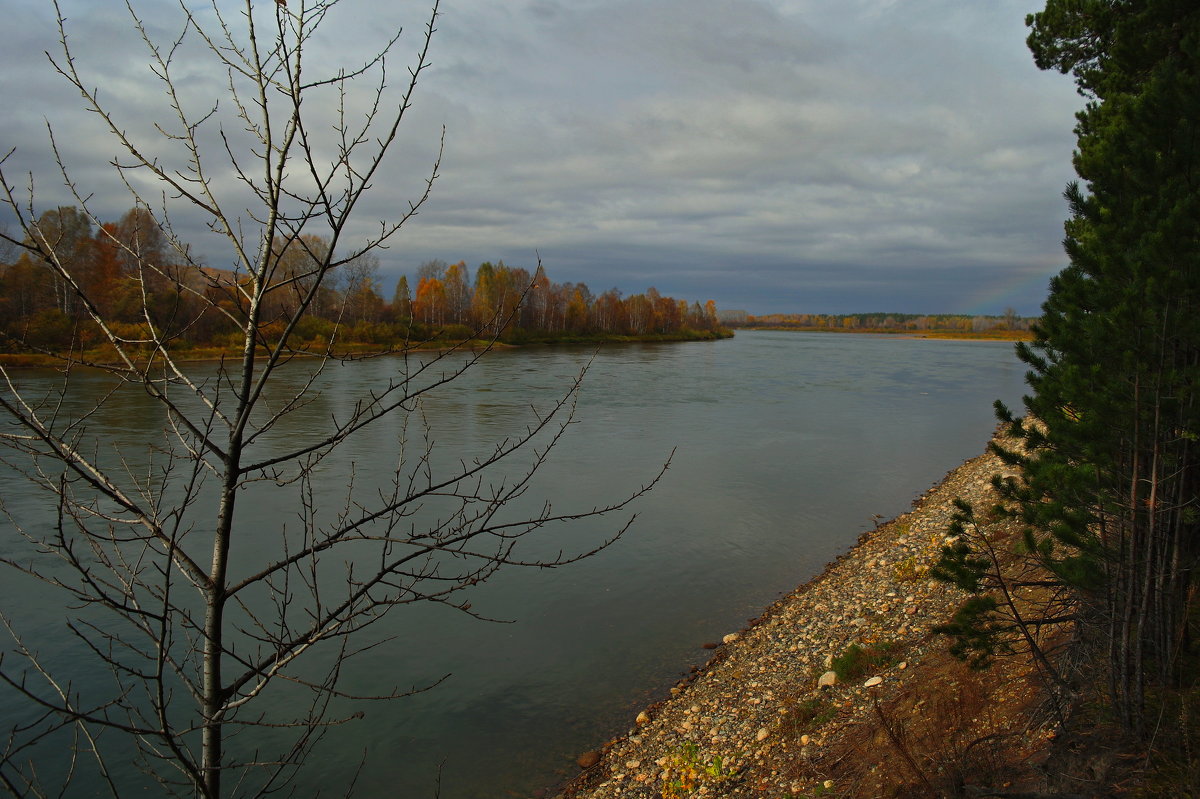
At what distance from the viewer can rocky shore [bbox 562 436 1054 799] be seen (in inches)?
200

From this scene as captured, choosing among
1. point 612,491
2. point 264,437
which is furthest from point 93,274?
point 612,491

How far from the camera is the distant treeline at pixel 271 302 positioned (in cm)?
292

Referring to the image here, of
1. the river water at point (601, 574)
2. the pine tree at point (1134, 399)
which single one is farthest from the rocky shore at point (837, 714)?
the pine tree at point (1134, 399)

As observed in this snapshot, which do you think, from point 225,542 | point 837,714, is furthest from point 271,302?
point 837,714

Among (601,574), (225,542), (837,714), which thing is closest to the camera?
(225,542)

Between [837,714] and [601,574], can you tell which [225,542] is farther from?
[601,574]

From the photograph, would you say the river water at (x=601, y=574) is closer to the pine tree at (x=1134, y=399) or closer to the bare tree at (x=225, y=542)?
the bare tree at (x=225, y=542)

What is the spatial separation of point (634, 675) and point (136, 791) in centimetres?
507

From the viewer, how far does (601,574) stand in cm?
1191

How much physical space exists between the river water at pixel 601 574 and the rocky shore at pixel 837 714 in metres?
0.60

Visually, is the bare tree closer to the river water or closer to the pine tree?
the river water

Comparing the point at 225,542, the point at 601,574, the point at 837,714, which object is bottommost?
the point at 601,574

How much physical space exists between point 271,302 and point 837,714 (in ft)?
19.9

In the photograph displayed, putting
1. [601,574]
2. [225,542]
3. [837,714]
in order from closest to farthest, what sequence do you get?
[225,542], [837,714], [601,574]
